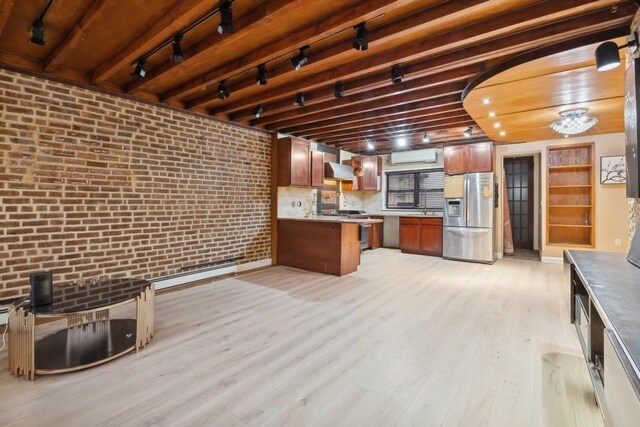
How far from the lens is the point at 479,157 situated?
235 inches

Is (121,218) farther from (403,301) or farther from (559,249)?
(559,249)

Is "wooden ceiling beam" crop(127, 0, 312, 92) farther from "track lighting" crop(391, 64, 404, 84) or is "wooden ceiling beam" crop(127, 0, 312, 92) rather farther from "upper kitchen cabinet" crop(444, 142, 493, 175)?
"upper kitchen cabinet" crop(444, 142, 493, 175)

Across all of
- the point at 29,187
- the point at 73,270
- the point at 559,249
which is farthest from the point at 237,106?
the point at 559,249

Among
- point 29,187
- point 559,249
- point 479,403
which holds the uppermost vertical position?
point 29,187

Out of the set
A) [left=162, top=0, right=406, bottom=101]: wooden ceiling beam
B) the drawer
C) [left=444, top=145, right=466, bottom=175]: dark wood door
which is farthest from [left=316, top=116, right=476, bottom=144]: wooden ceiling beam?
[left=162, top=0, right=406, bottom=101]: wooden ceiling beam

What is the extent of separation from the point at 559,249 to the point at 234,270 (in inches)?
248

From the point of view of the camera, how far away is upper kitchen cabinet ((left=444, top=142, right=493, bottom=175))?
5875mm

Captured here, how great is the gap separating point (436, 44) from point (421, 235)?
4863 mm

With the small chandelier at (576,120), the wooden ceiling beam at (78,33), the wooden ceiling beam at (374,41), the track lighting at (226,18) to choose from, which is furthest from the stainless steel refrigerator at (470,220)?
the wooden ceiling beam at (78,33)

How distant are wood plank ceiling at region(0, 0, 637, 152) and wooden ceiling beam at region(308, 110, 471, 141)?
704mm

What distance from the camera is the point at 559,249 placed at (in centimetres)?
572

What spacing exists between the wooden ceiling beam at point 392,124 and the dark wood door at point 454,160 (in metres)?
1.61

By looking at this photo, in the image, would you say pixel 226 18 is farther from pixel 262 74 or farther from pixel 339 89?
pixel 339 89

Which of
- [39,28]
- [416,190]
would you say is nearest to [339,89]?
[39,28]
